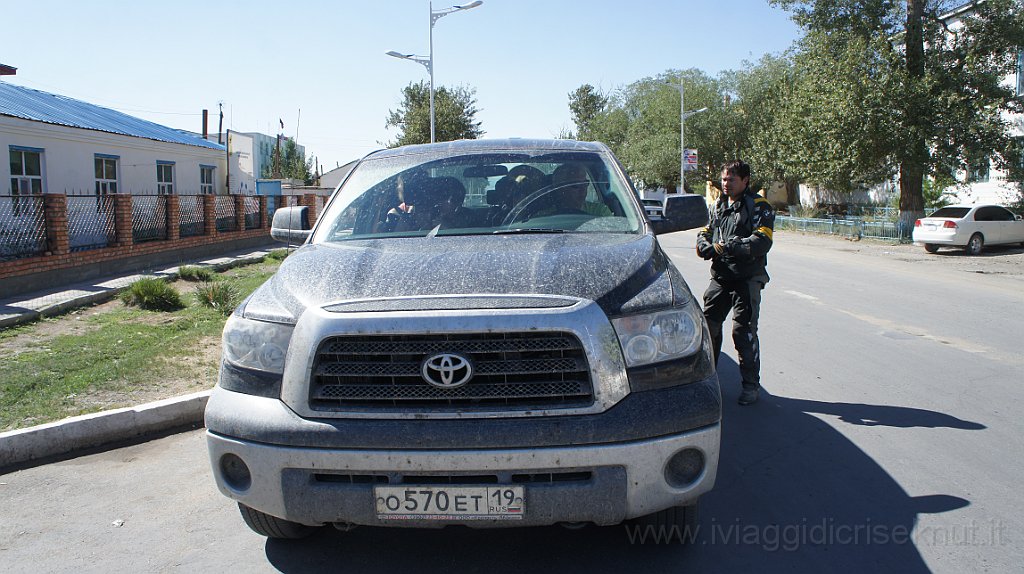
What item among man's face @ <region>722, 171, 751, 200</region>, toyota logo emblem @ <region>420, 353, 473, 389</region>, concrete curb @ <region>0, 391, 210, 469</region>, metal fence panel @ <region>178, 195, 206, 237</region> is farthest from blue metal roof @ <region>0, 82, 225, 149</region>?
toyota logo emblem @ <region>420, 353, 473, 389</region>

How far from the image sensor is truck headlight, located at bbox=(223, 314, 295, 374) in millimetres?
Answer: 2924

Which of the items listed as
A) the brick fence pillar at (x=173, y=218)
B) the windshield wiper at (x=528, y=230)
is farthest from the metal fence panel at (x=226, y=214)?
the windshield wiper at (x=528, y=230)

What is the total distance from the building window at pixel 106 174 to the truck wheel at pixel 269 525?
2139 centimetres

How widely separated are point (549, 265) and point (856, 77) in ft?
84.3

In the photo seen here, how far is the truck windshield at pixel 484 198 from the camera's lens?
403cm

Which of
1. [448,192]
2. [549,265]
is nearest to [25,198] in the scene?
[448,192]

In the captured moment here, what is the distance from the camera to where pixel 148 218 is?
17.5 meters

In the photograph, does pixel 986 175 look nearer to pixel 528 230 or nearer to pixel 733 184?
pixel 733 184

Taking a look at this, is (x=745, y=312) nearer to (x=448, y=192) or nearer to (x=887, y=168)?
(x=448, y=192)

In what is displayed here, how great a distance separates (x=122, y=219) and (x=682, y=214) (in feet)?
47.4

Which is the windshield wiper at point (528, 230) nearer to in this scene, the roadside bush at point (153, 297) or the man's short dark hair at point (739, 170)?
the man's short dark hair at point (739, 170)

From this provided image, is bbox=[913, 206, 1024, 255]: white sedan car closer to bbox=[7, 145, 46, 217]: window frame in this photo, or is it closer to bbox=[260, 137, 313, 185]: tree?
bbox=[7, 145, 46, 217]: window frame

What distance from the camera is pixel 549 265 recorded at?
3.11 meters

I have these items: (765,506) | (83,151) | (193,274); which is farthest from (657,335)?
(83,151)
